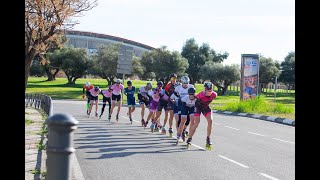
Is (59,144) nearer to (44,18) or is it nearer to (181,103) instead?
(181,103)

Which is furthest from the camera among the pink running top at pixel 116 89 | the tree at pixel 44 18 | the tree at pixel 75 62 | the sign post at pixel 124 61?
the tree at pixel 75 62

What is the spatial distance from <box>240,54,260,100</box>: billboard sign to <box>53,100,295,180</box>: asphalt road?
17877 millimetres

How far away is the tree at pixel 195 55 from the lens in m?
82.9

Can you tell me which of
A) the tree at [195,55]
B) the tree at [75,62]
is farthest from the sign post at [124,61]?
the tree at [195,55]

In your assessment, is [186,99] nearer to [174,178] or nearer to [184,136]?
[184,136]

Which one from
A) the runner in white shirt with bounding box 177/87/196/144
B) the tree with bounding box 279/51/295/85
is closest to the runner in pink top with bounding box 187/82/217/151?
the runner in white shirt with bounding box 177/87/196/144

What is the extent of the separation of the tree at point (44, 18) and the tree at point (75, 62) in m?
49.6

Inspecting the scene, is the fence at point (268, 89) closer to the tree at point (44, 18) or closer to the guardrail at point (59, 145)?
the tree at point (44, 18)

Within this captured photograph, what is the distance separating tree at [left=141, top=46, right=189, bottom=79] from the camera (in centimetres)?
7138
